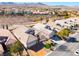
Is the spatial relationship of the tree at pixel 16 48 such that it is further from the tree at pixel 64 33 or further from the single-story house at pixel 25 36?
the tree at pixel 64 33

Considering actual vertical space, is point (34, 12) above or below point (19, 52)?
above

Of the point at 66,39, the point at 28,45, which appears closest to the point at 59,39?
the point at 66,39

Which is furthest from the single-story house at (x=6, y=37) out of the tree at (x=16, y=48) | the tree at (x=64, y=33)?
the tree at (x=64, y=33)

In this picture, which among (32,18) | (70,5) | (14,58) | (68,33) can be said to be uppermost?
(70,5)

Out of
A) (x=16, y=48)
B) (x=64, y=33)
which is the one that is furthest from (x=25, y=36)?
(x=64, y=33)

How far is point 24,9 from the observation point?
7.77 ft

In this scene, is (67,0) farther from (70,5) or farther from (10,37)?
(10,37)

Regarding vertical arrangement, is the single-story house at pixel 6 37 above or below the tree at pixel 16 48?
above

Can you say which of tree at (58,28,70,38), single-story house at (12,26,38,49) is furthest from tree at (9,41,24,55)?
tree at (58,28,70,38)

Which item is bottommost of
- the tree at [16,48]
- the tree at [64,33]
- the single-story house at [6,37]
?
the tree at [16,48]

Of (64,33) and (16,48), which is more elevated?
(64,33)

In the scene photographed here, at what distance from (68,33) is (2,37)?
2.88 feet

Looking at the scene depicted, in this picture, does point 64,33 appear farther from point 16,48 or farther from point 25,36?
point 16,48

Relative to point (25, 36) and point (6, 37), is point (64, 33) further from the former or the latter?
point (6, 37)
